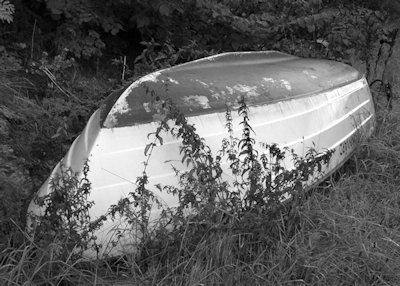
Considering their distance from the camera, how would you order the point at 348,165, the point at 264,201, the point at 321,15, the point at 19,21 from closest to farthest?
the point at 264,201, the point at 348,165, the point at 19,21, the point at 321,15

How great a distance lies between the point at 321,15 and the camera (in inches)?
238

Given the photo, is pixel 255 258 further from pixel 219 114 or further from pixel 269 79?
pixel 269 79

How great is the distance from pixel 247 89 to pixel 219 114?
0.43 metres

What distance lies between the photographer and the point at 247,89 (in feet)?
12.9

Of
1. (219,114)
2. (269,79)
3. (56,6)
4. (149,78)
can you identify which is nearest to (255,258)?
(219,114)

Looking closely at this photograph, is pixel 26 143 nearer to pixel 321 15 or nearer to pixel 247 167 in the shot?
pixel 247 167

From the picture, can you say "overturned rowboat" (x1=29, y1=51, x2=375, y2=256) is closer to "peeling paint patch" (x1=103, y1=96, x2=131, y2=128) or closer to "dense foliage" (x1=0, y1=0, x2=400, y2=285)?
"peeling paint patch" (x1=103, y1=96, x2=131, y2=128)

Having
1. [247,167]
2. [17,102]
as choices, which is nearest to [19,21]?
[17,102]

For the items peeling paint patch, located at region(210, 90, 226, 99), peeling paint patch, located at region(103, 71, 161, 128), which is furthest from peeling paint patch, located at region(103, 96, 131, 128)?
peeling paint patch, located at region(210, 90, 226, 99)

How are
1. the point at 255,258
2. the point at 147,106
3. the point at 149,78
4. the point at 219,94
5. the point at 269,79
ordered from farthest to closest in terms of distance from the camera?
the point at 269,79 → the point at 219,94 → the point at 149,78 → the point at 147,106 → the point at 255,258

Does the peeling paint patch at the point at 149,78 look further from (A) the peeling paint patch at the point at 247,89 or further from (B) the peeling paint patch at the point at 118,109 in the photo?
(A) the peeling paint patch at the point at 247,89

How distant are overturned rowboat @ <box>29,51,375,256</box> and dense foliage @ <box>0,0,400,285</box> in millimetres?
173

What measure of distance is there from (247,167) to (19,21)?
2.81 m

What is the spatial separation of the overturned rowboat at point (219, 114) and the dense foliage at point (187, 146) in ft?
0.57
